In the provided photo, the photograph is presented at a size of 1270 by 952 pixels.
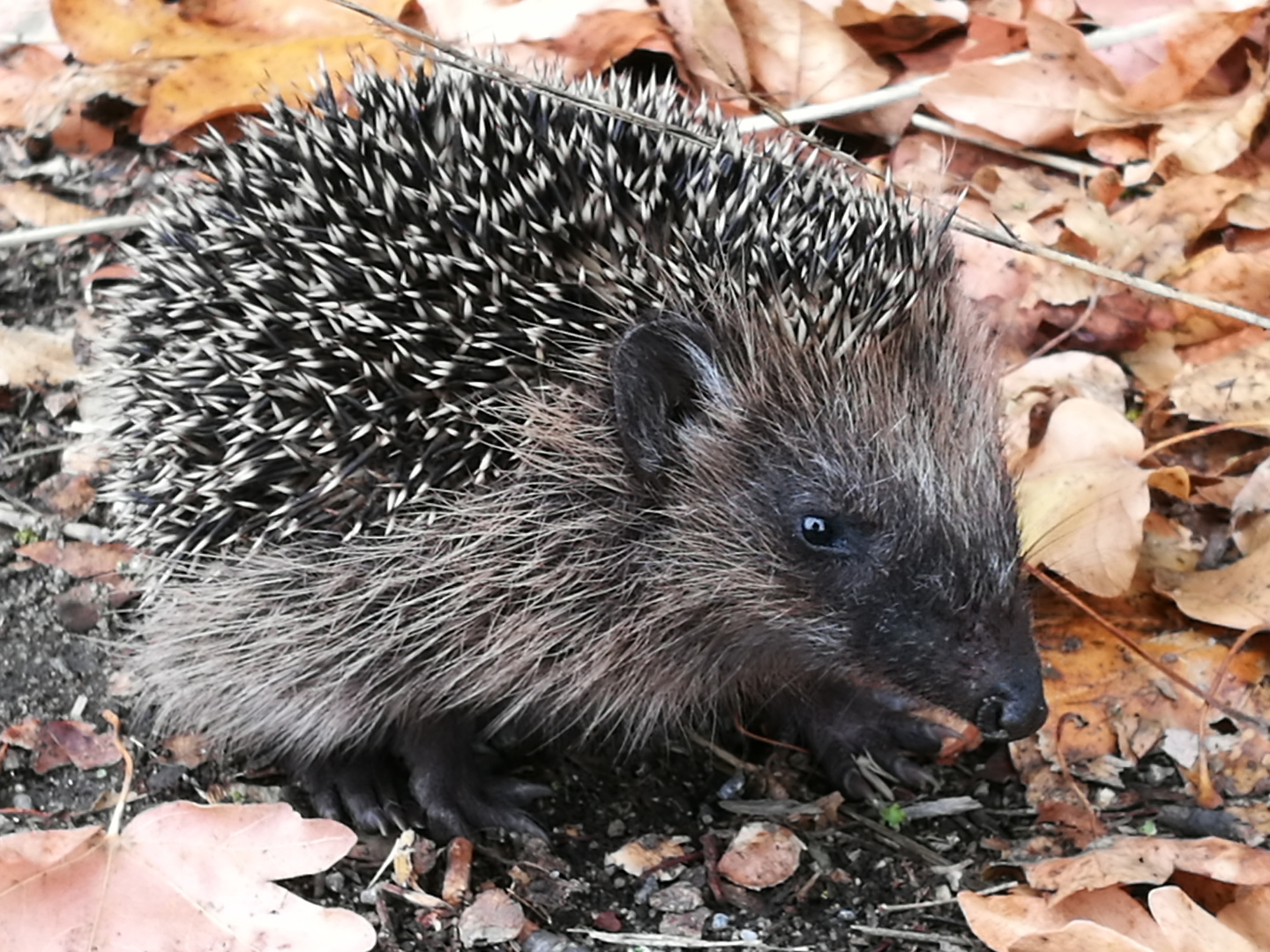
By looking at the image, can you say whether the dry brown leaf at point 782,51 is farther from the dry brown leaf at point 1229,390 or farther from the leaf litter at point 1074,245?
the dry brown leaf at point 1229,390

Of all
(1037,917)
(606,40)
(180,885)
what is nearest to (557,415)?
(180,885)

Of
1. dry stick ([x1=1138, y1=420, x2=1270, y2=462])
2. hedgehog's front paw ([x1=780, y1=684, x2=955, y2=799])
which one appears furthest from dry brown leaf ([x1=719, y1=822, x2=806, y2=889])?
dry stick ([x1=1138, y1=420, x2=1270, y2=462])

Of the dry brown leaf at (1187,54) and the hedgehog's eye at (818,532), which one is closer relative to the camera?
the hedgehog's eye at (818,532)

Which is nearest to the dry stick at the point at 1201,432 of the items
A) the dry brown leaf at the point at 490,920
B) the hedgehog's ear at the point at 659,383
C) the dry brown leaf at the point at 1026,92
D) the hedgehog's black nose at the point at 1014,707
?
the hedgehog's black nose at the point at 1014,707

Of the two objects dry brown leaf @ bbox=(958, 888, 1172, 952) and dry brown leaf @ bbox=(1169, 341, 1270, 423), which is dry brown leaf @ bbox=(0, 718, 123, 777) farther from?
dry brown leaf @ bbox=(1169, 341, 1270, 423)

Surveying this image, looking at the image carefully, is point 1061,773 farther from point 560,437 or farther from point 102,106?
point 102,106

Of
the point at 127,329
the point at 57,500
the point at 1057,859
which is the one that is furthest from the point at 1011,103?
the point at 57,500
